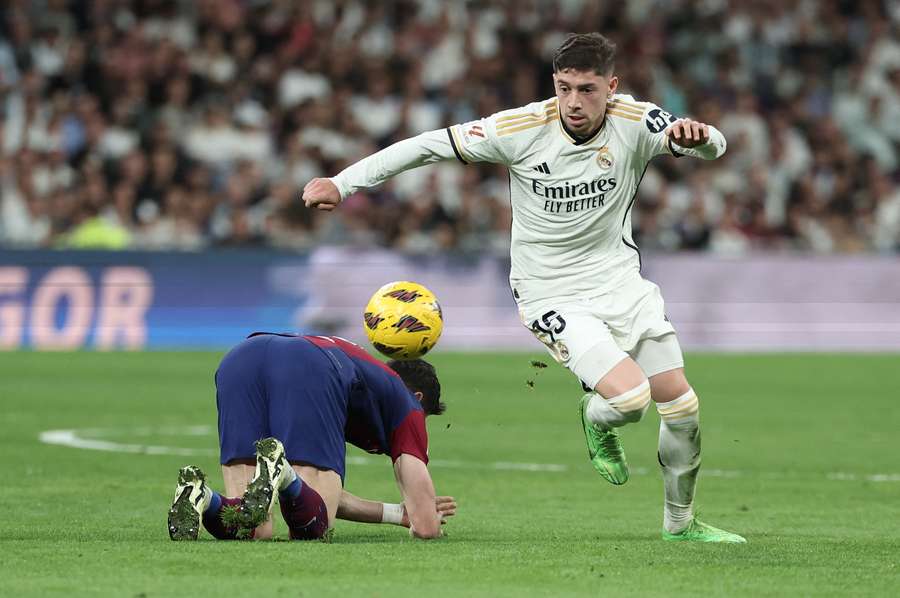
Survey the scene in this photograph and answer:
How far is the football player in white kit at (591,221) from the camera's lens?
27.4ft

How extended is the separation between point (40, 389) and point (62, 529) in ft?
30.6

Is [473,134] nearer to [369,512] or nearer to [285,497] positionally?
[369,512]

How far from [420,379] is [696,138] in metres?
1.82

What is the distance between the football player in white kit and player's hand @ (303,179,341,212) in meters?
0.13

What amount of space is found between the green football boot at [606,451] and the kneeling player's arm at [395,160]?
1.53 meters

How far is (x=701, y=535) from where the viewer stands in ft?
27.8

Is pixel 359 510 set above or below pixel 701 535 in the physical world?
above

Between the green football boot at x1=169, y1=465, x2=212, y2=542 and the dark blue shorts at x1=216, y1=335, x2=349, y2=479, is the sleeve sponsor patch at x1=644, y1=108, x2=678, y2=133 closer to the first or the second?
the dark blue shorts at x1=216, y1=335, x2=349, y2=479

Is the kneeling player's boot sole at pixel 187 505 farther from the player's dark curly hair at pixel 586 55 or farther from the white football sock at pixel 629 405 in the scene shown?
the player's dark curly hair at pixel 586 55

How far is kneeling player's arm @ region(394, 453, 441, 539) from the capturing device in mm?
8047

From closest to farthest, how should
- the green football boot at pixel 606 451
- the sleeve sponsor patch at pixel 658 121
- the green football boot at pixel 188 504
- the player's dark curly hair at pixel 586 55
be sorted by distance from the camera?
the green football boot at pixel 188 504
the player's dark curly hair at pixel 586 55
the sleeve sponsor patch at pixel 658 121
the green football boot at pixel 606 451

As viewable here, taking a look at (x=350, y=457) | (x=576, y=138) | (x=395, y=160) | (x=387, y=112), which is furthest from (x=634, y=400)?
(x=387, y=112)

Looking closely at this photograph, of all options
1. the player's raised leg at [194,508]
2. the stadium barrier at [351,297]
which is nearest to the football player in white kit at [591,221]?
the player's raised leg at [194,508]

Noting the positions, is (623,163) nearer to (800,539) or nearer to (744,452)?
(800,539)
